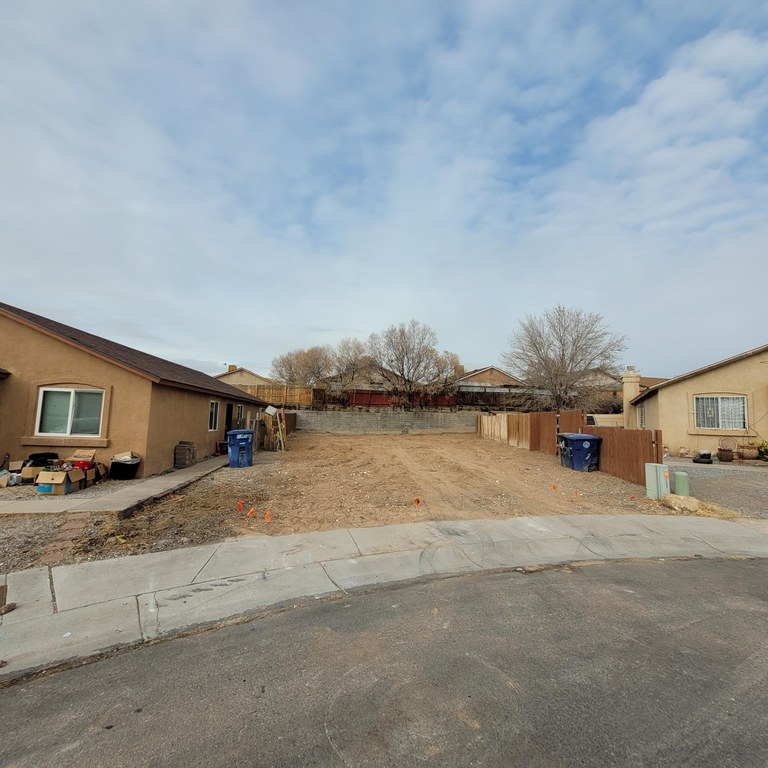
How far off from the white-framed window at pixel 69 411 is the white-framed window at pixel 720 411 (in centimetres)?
2069

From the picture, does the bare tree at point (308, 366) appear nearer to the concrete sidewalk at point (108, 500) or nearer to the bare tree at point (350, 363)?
the bare tree at point (350, 363)

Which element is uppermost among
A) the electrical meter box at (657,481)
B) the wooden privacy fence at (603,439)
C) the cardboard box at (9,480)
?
the wooden privacy fence at (603,439)

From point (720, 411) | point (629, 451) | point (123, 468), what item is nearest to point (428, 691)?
point (123, 468)

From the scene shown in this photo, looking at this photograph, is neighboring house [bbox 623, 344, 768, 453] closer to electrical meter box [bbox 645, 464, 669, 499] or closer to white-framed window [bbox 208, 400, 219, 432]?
electrical meter box [bbox 645, 464, 669, 499]

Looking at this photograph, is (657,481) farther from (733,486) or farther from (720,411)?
(720,411)

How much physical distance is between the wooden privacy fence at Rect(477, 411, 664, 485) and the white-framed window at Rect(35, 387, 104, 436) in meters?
13.6

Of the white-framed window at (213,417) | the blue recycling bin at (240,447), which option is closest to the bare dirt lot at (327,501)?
the blue recycling bin at (240,447)

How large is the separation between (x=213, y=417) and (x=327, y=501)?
31.5 ft

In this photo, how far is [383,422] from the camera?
30344 mm

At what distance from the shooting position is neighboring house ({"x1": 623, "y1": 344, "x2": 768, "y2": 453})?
15.7m

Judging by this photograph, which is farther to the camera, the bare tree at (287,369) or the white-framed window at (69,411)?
the bare tree at (287,369)

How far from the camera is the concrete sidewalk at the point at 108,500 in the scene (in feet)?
24.0

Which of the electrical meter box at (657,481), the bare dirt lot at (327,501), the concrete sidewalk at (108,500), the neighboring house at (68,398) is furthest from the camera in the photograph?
the neighboring house at (68,398)

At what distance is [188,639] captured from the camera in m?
3.69
